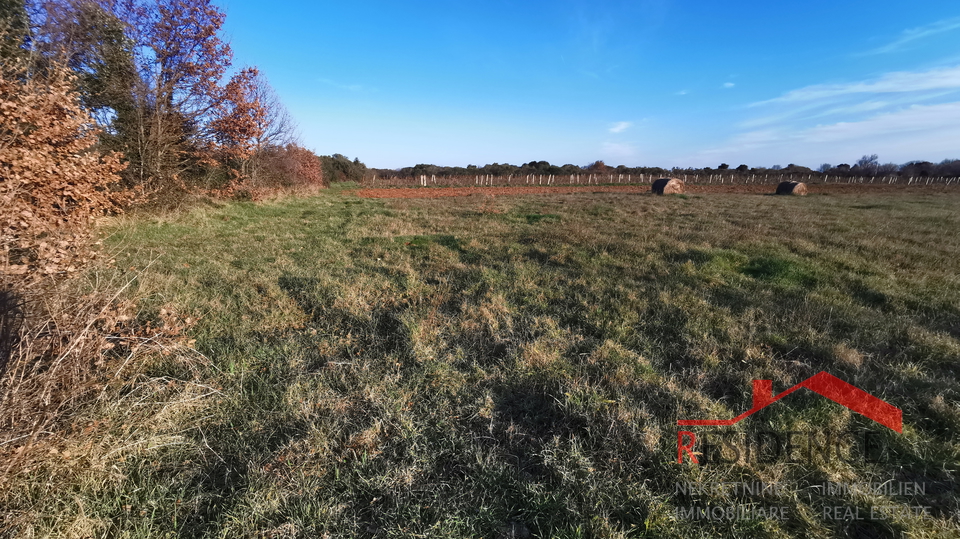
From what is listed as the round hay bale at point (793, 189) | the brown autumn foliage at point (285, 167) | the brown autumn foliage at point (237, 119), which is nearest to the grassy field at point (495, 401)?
the brown autumn foliage at point (237, 119)

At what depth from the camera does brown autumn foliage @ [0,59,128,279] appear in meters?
3.29

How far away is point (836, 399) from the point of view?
8.54 ft

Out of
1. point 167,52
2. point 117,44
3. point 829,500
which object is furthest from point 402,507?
point 167,52

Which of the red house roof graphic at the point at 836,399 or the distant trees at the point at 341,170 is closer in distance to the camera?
the red house roof graphic at the point at 836,399

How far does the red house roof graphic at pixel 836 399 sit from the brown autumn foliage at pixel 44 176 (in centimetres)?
551

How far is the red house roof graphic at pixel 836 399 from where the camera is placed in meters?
2.40

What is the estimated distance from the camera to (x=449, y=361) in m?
3.27

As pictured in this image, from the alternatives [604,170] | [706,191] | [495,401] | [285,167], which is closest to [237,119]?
[285,167]

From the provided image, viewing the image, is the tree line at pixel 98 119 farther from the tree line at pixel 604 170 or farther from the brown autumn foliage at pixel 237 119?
the tree line at pixel 604 170

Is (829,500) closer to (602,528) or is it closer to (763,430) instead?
(763,430)

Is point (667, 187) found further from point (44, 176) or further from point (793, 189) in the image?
point (44, 176)

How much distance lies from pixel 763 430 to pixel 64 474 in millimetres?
4115

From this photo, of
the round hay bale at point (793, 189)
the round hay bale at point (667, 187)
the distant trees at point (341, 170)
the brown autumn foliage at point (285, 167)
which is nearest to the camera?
the brown autumn foliage at point (285, 167)

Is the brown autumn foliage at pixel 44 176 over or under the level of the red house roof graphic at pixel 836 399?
over
